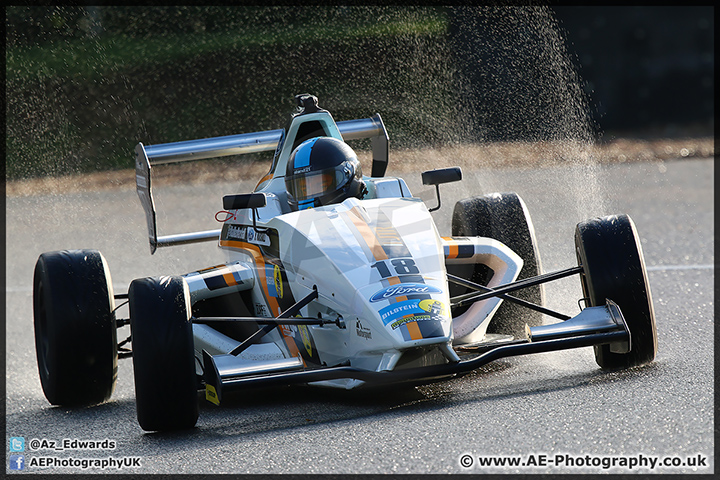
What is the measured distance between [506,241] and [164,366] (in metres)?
2.60

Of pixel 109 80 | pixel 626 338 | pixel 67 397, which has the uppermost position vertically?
pixel 109 80

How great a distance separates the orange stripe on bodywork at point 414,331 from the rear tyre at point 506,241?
1.32 m

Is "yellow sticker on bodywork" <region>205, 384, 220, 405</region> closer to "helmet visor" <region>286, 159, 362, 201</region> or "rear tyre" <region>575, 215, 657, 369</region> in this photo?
"helmet visor" <region>286, 159, 362, 201</region>

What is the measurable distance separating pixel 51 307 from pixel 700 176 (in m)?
13.2

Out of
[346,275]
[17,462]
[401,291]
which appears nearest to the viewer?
[17,462]

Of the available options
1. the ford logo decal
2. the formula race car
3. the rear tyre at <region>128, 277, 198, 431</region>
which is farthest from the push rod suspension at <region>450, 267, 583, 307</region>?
the rear tyre at <region>128, 277, 198, 431</region>

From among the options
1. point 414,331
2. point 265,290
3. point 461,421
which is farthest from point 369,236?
point 461,421

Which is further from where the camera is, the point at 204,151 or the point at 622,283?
the point at 204,151

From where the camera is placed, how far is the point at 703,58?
21797 millimetres

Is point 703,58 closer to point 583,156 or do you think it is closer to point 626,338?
point 583,156

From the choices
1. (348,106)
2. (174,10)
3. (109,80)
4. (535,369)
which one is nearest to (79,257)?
(535,369)

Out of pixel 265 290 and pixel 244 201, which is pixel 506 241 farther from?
pixel 244 201

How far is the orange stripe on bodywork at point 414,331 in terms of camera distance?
432cm

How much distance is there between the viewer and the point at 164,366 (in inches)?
172
